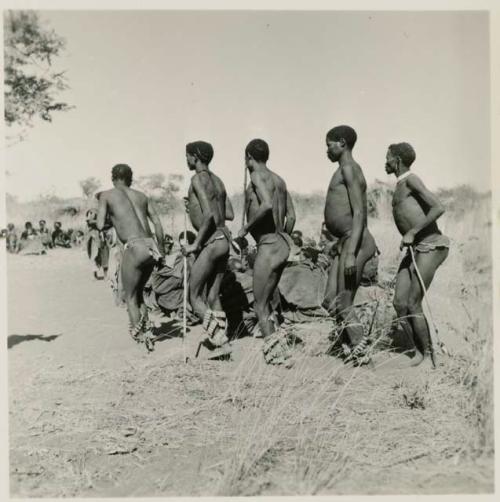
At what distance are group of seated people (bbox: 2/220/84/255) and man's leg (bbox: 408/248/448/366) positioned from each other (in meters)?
9.65

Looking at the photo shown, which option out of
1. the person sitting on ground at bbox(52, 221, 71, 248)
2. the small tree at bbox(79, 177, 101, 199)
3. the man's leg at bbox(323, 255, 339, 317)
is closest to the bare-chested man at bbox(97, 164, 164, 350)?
the man's leg at bbox(323, 255, 339, 317)

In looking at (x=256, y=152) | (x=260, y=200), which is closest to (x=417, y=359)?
(x=260, y=200)

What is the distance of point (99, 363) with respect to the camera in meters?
5.51

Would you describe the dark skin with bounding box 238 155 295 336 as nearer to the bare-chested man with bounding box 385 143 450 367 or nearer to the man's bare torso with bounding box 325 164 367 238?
the man's bare torso with bounding box 325 164 367 238

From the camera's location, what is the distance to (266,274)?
543 cm

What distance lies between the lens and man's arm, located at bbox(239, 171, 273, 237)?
5.32 metres

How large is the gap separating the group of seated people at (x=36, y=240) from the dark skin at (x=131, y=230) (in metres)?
7.47

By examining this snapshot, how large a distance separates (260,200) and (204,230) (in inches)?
22.8

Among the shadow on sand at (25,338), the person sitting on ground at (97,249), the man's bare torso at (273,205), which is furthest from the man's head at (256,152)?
the person sitting on ground at (97,249)

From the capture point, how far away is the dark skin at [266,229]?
17.7ft

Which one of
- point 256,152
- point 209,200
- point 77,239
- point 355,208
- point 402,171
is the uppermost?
point 256,152

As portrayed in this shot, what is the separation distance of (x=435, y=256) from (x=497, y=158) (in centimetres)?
103

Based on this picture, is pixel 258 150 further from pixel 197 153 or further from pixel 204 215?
pixel 204 215

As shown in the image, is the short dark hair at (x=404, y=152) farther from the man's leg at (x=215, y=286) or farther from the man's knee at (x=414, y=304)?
the man's leg at (x=215, y=286)
